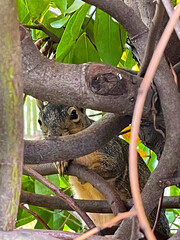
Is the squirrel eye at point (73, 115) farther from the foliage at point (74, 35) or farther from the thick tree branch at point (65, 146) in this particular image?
the thick tree branch at point (65, 146)

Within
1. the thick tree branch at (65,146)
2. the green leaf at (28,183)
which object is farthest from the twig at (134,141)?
the green leaf at (28,183)

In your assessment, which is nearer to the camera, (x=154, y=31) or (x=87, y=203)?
(x=154, y=31)

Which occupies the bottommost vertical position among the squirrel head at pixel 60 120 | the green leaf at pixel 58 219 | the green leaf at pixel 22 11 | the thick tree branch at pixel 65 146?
the green leaf at pixel 58 219

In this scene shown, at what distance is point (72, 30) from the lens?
869mm

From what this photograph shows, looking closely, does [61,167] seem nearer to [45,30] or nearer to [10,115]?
[45,30]

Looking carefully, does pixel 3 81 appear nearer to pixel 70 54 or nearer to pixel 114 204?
pixel 114 204

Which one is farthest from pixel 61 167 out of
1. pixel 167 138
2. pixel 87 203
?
pixel 167 138

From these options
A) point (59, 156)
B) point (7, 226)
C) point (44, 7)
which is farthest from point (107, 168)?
point (7, 226)

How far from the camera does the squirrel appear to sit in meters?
1.26

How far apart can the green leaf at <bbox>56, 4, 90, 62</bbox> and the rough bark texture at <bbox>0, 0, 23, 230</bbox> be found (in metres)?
0.53

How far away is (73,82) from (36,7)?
0.41 m

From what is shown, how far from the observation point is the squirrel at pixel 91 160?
126 cm

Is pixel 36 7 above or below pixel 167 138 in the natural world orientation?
above

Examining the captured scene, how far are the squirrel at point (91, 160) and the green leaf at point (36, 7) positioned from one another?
34 cm
